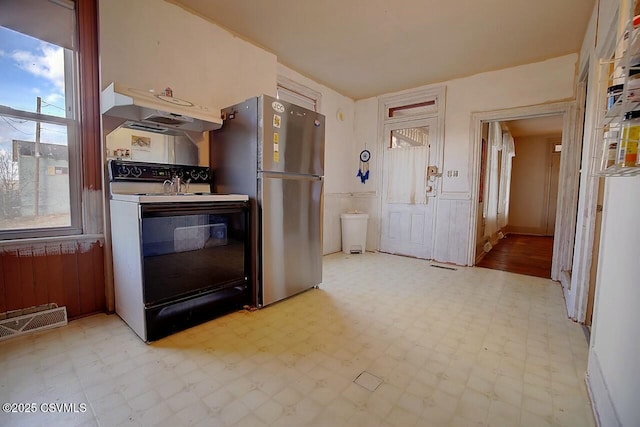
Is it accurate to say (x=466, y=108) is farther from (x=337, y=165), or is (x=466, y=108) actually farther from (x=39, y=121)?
(x=39, y=121)

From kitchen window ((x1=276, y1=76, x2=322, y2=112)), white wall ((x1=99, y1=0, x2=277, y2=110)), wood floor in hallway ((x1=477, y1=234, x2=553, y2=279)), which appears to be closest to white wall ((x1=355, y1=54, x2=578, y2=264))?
wood floor in hallway ((x1=477, y1=234, x2=553, y2=279))

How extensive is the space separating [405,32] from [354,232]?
9.06ft

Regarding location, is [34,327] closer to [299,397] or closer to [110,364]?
[110,364]

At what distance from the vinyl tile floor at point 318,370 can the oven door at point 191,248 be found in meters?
0.31

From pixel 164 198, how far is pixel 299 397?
4.75 feet

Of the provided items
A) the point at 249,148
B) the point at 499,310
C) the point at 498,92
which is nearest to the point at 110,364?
the point at 249,148

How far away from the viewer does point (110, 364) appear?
63.1 inches

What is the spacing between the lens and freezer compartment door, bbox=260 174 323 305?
2.39m

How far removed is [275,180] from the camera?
2398 mm

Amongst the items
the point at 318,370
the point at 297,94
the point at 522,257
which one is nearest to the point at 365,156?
the point at 297,94

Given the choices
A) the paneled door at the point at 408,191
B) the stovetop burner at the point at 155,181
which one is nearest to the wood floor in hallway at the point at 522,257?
the paneled door at the point at 408,191

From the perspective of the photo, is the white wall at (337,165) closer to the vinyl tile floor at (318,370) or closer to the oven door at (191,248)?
the oven door at (191,248)

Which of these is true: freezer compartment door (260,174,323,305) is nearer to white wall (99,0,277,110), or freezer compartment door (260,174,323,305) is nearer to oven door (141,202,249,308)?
oven door (141,202,249,308)

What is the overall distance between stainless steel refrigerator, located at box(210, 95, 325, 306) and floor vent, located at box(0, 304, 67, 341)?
1.39 metres
